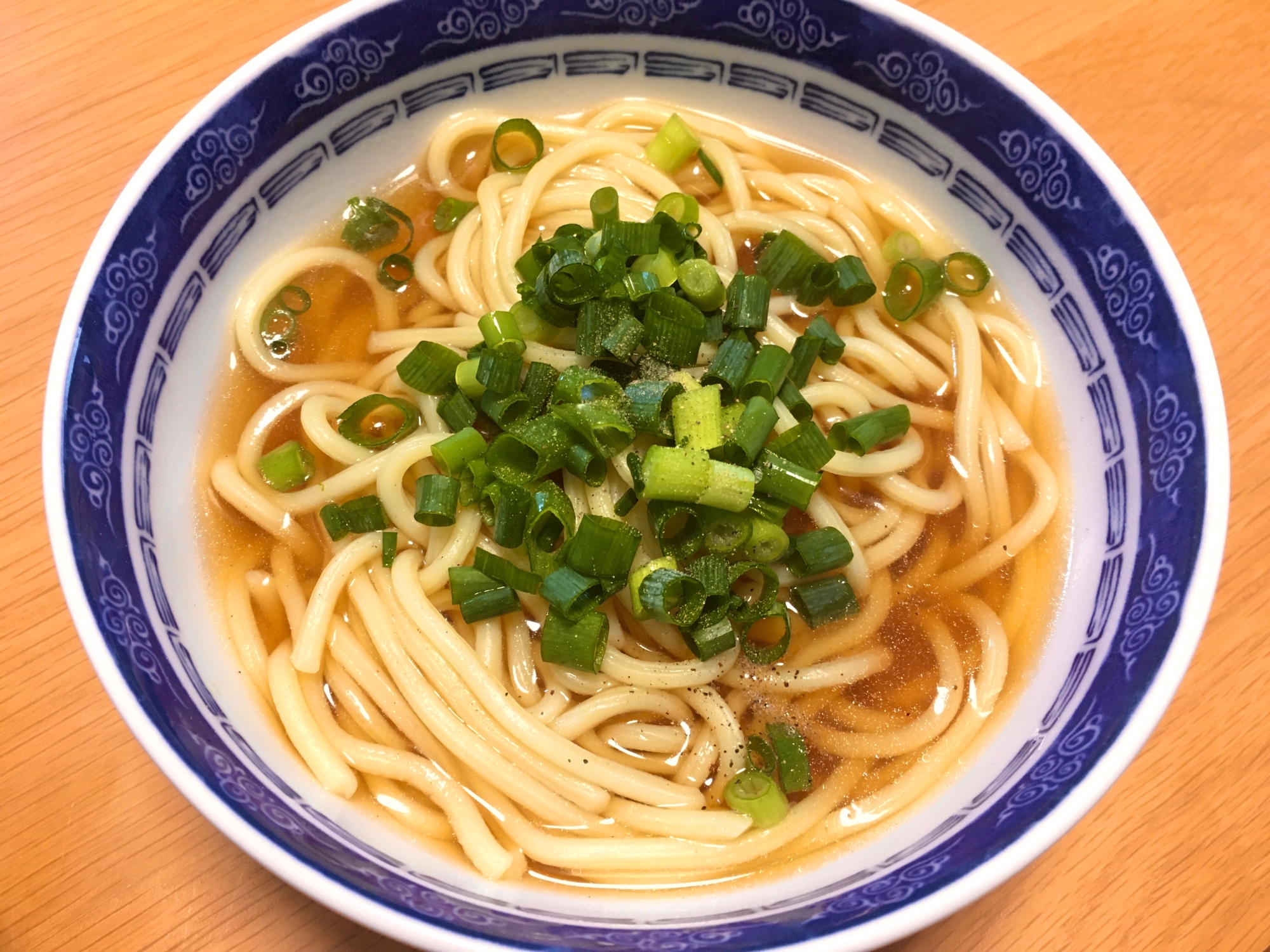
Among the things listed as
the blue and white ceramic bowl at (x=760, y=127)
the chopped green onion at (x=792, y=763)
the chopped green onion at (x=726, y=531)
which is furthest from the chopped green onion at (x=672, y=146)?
the chopped green onion at (x=792, y=763)

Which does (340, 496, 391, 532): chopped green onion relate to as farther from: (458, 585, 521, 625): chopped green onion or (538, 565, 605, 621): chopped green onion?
(538, 565, 605, 621): chopped green onion

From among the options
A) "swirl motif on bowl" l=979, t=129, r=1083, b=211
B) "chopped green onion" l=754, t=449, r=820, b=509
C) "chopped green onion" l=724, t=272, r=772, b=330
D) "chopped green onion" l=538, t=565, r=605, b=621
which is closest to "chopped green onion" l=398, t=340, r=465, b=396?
"chopped green onion" l=538, t=565, r=605, b=621

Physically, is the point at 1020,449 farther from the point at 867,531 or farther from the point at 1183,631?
the point at 1183,631

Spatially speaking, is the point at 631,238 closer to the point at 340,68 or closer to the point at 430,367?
the point at 430,367

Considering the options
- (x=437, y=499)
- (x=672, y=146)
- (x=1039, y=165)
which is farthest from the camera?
(x=672, y=146)

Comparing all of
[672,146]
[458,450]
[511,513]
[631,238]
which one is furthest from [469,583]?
[672,146]

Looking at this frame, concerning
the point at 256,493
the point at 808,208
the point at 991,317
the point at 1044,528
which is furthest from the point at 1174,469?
the point at 256,493
